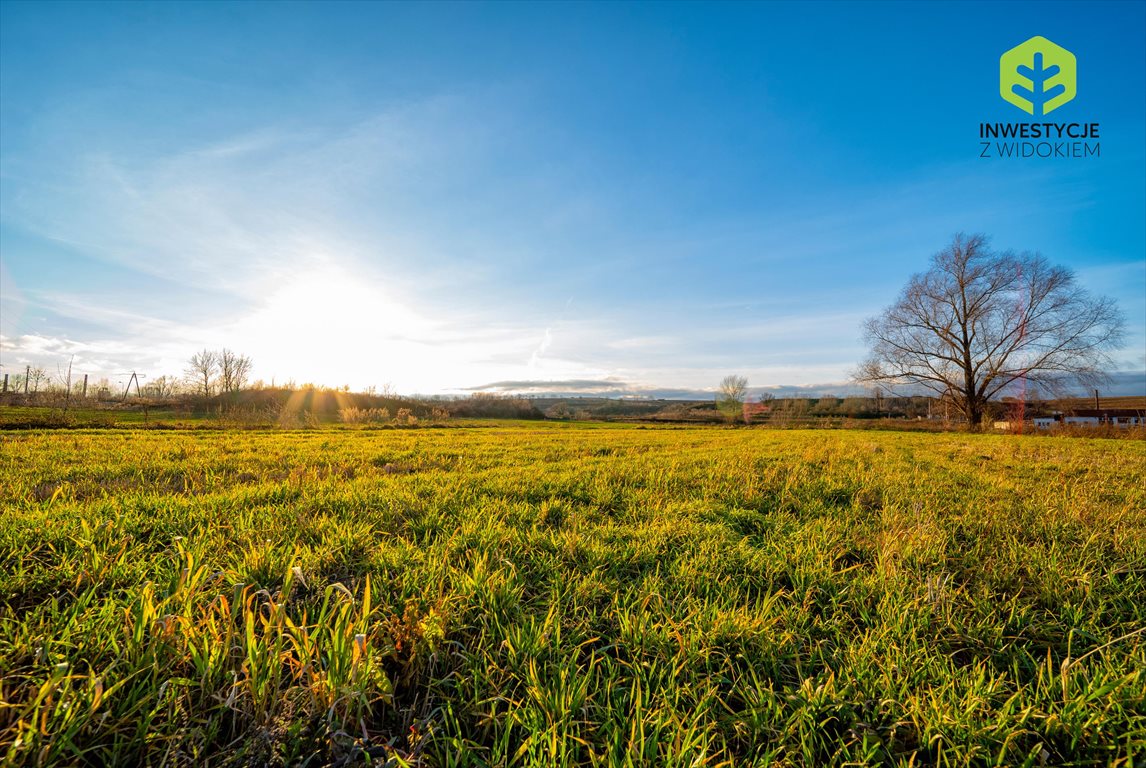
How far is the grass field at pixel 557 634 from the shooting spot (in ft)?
5.00

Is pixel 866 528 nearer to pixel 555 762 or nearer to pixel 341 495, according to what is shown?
pixel 555 762

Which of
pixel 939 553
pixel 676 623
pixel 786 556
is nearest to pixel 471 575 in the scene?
pixel 676 623

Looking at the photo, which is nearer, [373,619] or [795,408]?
[373,619]

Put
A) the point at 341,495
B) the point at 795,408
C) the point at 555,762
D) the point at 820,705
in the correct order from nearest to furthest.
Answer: the point at 555,762, the point at 820,705, the point at 341,495, the point at 795,408

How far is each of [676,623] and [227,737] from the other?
1.97 meters

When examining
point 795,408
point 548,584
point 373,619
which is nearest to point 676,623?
point 548,584

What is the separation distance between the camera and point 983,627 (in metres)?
2.28

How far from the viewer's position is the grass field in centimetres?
153

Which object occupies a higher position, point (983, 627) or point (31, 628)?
point (31, 628)

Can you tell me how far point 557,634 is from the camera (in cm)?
211

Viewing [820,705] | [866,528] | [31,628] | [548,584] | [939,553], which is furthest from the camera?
[866,528]

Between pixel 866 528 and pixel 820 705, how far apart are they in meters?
2.89

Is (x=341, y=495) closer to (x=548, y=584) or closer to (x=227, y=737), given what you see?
(x=548, y=584)

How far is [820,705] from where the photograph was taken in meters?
1.71
